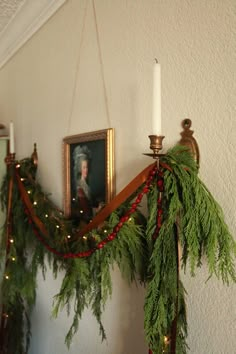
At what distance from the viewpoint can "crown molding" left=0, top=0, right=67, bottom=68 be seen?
1297mm

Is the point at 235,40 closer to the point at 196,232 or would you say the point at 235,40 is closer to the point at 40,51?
the point at 196,232

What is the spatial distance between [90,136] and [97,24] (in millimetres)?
386

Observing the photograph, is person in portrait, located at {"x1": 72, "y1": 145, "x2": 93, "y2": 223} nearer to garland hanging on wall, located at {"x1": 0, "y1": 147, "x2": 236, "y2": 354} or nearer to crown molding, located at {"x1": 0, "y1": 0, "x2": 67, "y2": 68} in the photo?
garland hanging on wall, located at {"x1": 0, "y1": 147, "x2": 236, "y2": 354}

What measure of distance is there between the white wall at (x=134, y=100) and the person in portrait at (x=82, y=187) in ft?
0.34

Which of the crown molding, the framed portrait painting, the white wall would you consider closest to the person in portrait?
the framed portrait painting

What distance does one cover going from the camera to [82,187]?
1101 mm

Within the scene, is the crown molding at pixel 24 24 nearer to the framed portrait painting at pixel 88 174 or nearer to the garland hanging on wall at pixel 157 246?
the framed portrait painting at pixel 88 174

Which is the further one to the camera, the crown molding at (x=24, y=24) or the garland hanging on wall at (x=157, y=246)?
the crown molding at (x=24, y=24)

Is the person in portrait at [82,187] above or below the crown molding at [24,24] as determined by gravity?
below

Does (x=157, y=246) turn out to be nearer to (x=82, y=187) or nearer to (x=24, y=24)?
(x=82, y=187)

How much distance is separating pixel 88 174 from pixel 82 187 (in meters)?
0.06

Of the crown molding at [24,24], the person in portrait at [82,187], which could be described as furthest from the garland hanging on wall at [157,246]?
the crown molding at [24,24]

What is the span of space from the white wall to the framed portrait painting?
0.12 ft

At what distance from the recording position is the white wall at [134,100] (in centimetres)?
66
